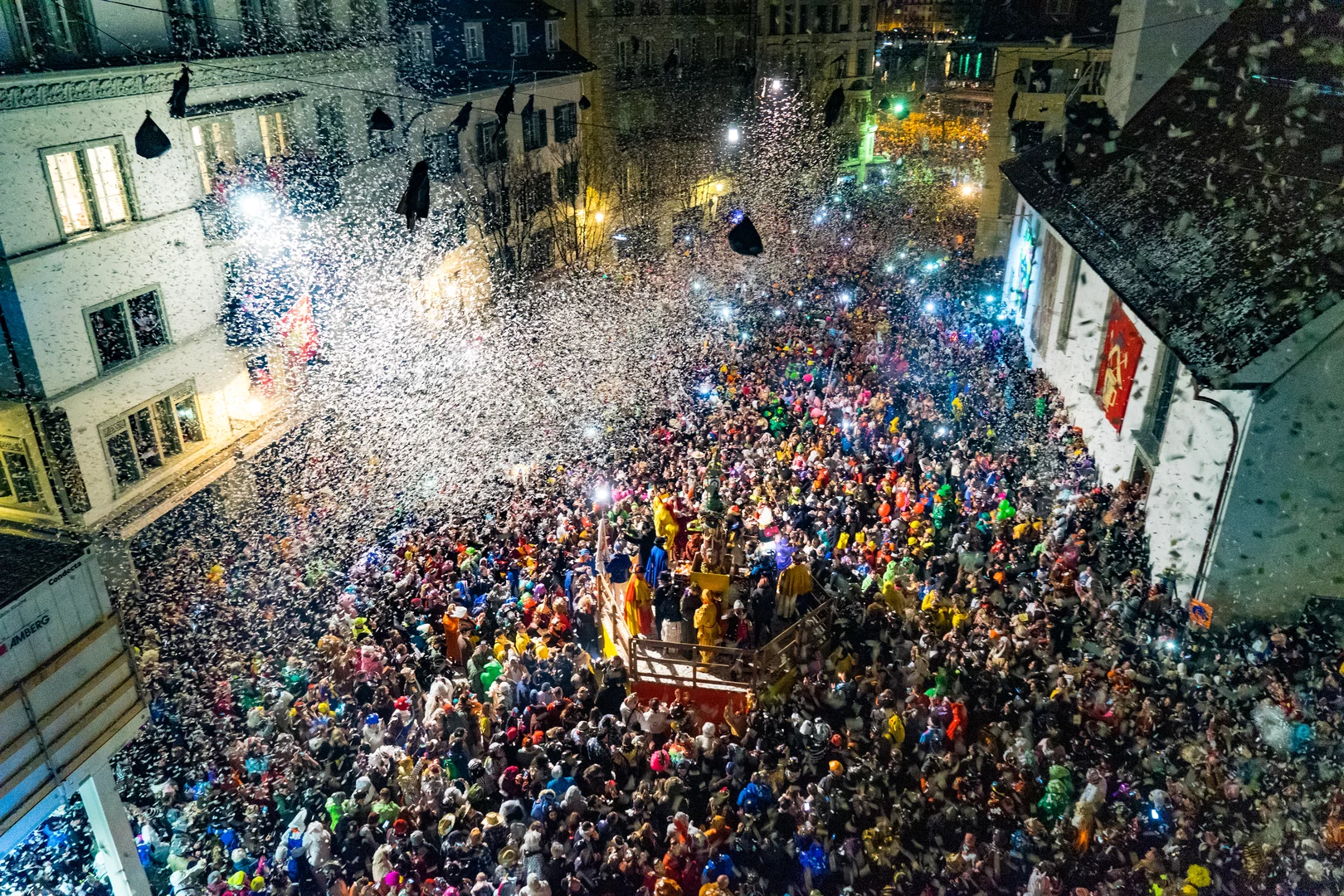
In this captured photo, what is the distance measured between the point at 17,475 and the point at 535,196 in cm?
1589

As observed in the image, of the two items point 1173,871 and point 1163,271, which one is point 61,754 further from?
point 1163,271

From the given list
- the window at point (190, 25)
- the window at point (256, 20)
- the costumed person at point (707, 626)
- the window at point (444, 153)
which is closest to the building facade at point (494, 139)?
the window at point (444, 153)

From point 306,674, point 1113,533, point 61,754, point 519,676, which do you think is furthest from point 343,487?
point 1113,533

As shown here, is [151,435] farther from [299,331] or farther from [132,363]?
[299,331]

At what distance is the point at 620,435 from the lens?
1616 centimetres

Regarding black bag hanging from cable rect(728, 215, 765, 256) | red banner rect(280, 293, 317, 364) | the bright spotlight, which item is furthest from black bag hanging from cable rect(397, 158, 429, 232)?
red banner rect(280, 293, 317, 364)

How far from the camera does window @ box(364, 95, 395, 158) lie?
62.5 feet

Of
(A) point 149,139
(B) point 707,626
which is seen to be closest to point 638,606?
(B) point 707,626

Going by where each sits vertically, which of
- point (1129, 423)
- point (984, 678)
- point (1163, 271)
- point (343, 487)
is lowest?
point (343, 487)

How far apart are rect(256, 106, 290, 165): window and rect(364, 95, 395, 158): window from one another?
225cm

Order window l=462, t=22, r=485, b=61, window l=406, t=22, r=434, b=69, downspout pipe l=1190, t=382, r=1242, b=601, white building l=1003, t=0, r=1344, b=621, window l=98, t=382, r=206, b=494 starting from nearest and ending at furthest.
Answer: white building l=1003, t=0, r=1344, b=621 → downspout pipe l=1190, t=382, r=1242, b=601 → window l=98, t=382, r=206, b=494 → window l=406, t=22, r=434, b=69 → window l=462, t=22, r=485, b=61

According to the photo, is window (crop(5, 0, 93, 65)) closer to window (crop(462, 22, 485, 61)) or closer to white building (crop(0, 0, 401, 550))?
A: white building (crop(0, 0, 401, 550))

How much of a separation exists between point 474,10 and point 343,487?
1480 cm

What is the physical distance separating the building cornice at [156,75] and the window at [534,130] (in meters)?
6.49
